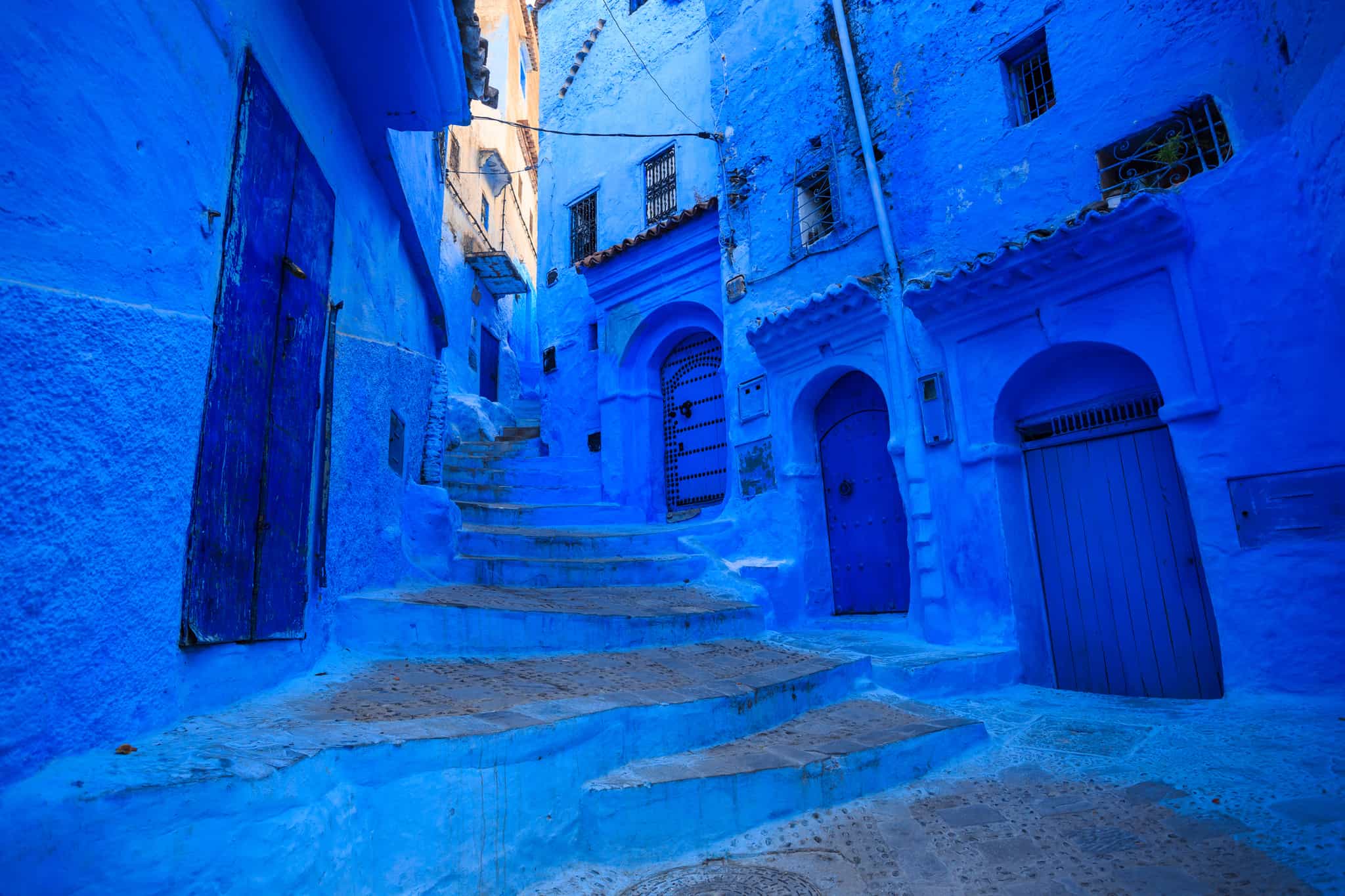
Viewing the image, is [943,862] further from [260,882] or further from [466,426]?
[466,426]

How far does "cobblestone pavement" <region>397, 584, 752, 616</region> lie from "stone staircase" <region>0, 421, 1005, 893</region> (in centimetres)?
4

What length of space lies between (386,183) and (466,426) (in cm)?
719

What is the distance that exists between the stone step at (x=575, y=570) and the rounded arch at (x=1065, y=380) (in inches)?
117

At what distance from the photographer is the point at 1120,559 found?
5426mm

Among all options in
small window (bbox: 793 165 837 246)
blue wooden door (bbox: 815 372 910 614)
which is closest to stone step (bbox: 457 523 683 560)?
blue wooden door (bbox: 815 372 910 614)

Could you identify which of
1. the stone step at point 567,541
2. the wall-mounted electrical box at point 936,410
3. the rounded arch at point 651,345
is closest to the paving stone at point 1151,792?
the wall-mounted electrical box at point 936,410

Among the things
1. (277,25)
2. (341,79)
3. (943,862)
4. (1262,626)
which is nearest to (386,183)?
(341,79)

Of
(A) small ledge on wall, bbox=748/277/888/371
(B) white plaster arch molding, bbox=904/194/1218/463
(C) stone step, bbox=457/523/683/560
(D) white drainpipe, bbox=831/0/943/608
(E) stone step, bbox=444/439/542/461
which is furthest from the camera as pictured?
(E) stone step, bbox=444/439/542/461

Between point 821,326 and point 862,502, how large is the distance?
1.84m

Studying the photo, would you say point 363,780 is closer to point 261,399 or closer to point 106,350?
point 106,350

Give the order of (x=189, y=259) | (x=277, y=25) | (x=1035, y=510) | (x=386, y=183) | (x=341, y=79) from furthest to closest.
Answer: (x=1035, y=510) → (x=386, y=183) → (x=341, y=79) → (x=277, y=25) → (x=189, y=259)

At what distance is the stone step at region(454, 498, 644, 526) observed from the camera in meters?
7.40

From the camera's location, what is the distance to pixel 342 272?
4352mm

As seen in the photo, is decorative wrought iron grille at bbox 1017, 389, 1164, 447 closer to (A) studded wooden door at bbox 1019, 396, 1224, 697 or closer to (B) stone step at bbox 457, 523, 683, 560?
(A) studded wooden door at bbox 1019, 396, 1224, 697
